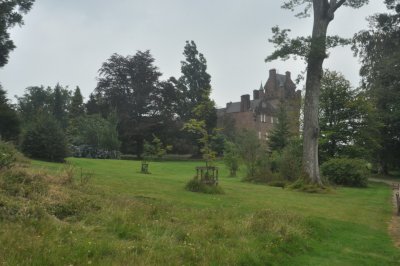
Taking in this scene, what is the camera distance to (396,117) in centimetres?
3722

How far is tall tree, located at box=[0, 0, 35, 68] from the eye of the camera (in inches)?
1150

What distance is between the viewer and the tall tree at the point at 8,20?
29219 mm

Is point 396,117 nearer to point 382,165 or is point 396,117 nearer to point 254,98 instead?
point 382,165

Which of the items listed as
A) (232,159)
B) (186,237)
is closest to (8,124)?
(232,159)

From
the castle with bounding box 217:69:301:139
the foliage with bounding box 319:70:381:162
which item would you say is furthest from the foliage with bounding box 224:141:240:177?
the castle with bounding box 217:69:301:139

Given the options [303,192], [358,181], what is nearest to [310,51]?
[303,192]

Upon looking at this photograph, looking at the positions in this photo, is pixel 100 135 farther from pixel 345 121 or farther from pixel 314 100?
pixel 314 100

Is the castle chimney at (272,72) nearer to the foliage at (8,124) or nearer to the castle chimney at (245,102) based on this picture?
the castle chimney at (245,102)

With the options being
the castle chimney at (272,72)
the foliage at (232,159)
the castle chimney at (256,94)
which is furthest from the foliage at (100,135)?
the castle chimney at (256,94)

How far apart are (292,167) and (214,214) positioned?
50.9 feet

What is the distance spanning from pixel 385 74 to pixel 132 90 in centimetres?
3305

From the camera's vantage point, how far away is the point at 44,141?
87.3 ft

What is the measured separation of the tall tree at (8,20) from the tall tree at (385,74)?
27219mm

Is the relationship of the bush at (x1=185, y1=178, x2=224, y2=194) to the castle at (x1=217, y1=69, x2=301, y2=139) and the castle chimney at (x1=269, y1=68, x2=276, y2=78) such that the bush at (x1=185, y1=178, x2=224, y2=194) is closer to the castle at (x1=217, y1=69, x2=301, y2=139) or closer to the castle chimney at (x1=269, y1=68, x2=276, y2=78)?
the castle at (x1=217, y1=69, x2=301, y2=139)
